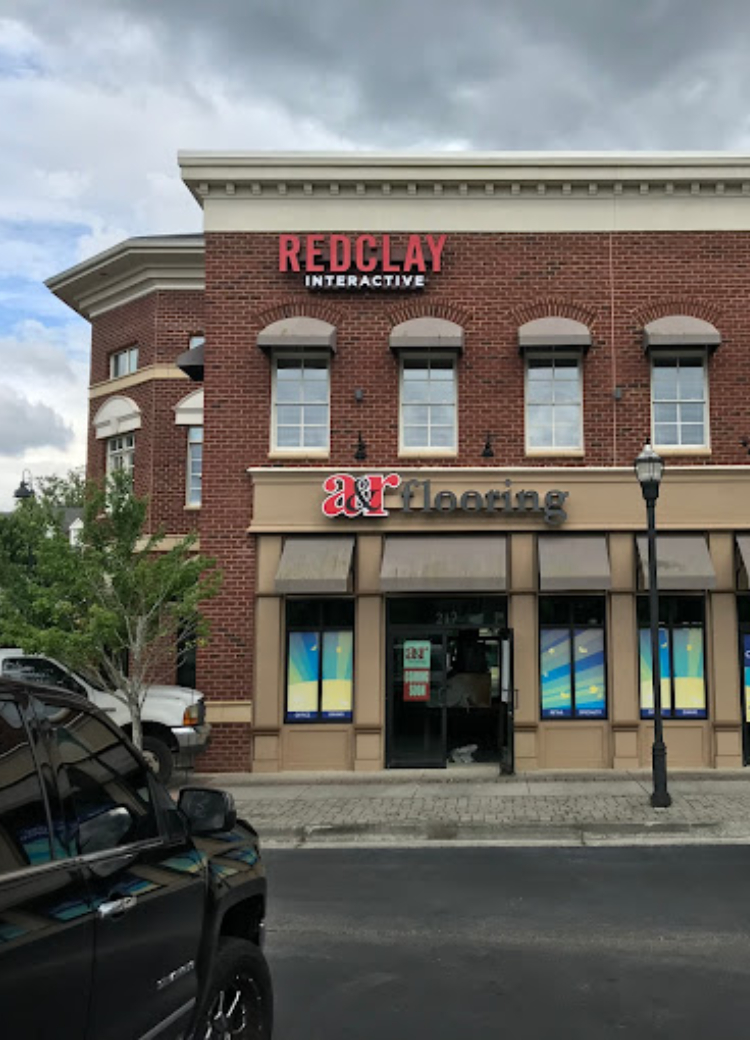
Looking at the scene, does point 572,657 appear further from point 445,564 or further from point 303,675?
point 303,675

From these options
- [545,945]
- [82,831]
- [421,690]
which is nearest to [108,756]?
[82,831]

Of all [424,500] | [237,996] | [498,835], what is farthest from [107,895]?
[424,500]

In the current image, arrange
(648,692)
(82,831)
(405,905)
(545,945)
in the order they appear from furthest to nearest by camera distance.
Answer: (648,692) → (405,905) → (545,945) → (82,831)

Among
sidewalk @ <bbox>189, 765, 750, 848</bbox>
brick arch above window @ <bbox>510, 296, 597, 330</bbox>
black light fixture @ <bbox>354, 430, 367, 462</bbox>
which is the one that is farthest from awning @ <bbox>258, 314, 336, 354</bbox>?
sidewalk @ <bbox>189, 765, 750, 848</bbox>

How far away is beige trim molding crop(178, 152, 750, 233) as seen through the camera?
14.3m

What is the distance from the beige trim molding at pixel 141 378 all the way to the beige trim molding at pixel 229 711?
8.96 m

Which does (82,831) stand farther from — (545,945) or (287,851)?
(287,851)

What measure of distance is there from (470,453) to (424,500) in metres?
1.13

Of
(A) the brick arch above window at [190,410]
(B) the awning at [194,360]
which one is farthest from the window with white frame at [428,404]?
(A) the brick arch above window at [190,410]

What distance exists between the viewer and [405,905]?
6.85 metres

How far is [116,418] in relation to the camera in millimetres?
21156

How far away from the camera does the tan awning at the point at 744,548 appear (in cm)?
1342

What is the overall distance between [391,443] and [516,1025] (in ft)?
34.2

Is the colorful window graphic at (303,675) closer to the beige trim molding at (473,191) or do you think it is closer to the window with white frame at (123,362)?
the beige trim molding at (473,191)
